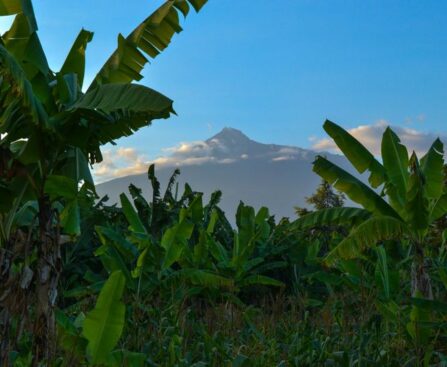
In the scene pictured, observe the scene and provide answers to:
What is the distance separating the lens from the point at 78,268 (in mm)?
13594

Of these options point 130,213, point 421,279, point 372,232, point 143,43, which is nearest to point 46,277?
point 143,43

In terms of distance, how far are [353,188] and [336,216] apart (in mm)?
650

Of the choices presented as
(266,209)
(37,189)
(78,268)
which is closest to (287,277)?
(266,209)

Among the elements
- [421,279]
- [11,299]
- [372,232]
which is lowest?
[11,299]

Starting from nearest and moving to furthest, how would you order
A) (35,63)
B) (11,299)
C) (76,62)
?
(11,299) < (35,63) < (76,62)

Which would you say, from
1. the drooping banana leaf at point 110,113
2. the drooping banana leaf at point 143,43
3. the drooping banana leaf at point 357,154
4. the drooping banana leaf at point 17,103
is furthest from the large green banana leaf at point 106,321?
the drooping banana leaf at point 357,154

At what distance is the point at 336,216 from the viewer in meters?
10.6

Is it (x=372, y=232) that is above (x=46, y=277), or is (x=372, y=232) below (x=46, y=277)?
above

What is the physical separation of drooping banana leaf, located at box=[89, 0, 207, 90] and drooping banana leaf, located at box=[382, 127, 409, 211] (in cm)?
407

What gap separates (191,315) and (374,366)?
391 cm

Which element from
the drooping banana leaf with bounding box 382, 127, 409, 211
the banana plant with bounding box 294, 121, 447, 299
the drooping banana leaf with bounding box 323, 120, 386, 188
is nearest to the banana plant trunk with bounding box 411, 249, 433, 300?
the banana plant with bounding box 294, 121, 447, 299

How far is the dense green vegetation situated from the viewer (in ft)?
19.5

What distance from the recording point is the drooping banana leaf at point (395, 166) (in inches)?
394

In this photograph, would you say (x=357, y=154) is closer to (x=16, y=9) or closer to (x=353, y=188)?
(x=353, y=188)
